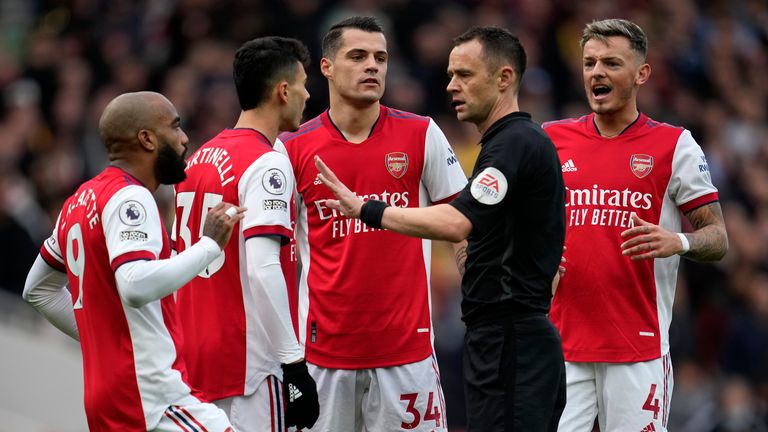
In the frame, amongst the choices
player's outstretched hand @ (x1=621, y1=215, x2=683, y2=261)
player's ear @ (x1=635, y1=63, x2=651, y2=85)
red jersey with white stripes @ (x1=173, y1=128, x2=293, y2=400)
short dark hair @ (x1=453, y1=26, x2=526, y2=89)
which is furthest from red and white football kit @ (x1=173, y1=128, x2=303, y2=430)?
player's ear @ (x1=635, y1=63, x2=651, y2=85)

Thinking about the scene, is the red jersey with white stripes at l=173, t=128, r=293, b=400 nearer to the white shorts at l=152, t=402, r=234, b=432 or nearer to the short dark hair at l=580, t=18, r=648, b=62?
the white shorts at l=152, t=402, r=234, b=432

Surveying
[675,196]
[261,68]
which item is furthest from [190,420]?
[675,196]

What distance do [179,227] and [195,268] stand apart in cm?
106

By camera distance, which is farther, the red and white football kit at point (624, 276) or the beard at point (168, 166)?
the red and white football kit at point (624, 276)

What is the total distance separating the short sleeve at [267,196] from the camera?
22.7ft

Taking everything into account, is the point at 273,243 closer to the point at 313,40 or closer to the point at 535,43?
the point at 313,40

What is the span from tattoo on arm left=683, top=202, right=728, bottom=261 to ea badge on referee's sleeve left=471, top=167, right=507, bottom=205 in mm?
1447

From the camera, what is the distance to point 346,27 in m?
8.04

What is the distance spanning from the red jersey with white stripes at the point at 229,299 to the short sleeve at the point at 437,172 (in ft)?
3.81

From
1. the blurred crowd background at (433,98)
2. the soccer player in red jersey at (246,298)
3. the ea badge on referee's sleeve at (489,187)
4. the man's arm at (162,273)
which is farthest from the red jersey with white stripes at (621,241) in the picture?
the blurred crowd background at (433,98)

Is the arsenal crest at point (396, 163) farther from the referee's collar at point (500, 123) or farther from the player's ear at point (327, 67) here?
the referee's collar at point (500, 123)

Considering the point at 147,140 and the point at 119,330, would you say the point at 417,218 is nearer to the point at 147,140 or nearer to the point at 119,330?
the point at 147,140

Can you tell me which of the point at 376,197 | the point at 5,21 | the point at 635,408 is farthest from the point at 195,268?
the point at 5,21

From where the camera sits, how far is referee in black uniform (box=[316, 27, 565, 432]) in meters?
6.70
